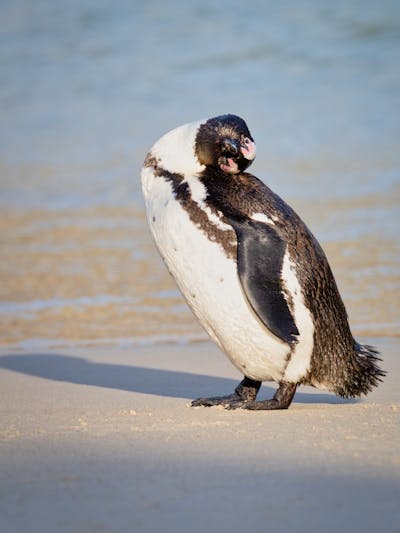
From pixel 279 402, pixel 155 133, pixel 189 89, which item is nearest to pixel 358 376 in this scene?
pixel 279 402

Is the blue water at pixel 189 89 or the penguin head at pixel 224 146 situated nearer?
the penguin head at pixel 224 146

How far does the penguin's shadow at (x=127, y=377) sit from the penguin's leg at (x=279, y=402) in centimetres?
42

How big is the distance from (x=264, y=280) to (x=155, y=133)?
12.7m

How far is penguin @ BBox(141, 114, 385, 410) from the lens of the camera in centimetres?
391

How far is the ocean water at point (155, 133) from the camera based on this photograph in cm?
755

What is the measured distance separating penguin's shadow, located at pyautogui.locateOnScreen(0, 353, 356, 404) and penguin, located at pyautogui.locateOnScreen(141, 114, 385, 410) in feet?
1.37

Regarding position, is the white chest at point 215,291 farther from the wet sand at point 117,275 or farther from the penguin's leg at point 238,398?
the wet sand at point 117,275

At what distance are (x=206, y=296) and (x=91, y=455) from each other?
1.04 meters

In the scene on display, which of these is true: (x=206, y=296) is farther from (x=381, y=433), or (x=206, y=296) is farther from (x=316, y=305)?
(x=381, y=433)

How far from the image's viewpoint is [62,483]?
2.79m

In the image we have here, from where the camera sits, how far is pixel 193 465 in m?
2.95

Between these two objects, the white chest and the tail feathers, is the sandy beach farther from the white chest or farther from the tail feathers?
the white chest

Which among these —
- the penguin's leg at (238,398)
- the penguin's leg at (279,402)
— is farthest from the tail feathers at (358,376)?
the penguin's leg at (238,398)

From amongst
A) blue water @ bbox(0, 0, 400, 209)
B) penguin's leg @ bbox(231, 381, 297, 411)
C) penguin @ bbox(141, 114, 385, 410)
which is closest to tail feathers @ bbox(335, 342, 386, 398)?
penguin @ bbox(141, 114, 385, 410)
